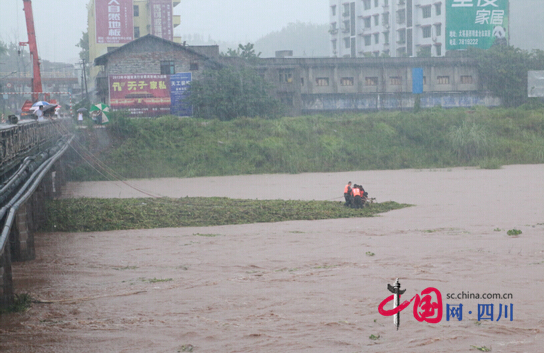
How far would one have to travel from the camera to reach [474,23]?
52.5 metres

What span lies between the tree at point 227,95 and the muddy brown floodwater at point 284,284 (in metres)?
21.5

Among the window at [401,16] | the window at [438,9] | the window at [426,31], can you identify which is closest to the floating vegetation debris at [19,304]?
the window at [438,9]

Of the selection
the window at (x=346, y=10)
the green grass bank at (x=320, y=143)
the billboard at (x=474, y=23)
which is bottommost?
the green grass bank at (x=320, y=143)

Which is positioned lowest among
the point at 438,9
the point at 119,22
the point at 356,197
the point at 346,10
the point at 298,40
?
the point at 356,197

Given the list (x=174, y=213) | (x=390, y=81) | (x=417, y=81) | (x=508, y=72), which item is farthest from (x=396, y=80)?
(x=174, y=213)

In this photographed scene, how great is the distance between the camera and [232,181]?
1116 inches

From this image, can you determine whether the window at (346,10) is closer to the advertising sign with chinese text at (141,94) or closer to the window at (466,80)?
the window at (466,80)

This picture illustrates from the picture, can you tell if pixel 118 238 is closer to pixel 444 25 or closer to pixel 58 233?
pixel 58 233

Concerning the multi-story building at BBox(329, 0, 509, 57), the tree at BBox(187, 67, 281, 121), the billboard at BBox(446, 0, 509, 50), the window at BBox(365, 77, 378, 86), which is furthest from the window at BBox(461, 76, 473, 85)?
the tree at BBox(187, 67, 281, 121)

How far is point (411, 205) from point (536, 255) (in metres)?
7.74

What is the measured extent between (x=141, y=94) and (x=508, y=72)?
2799 cm

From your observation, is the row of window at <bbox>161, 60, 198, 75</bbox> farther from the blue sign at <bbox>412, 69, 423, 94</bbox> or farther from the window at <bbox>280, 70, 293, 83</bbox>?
the blue sign at <bbox>412, 69, 423, 94</bbox>

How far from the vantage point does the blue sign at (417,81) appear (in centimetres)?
4256

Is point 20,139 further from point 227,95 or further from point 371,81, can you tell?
point 371,81
